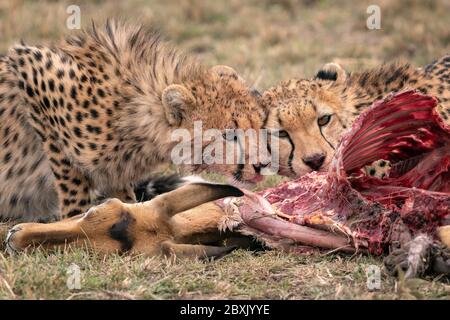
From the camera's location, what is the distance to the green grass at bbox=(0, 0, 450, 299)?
11.7 feet

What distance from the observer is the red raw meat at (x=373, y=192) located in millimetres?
3918

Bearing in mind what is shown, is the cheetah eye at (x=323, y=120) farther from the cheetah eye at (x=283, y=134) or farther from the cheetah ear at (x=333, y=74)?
the cheetah ear at (x=333, y=74)

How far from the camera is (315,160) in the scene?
472 cm

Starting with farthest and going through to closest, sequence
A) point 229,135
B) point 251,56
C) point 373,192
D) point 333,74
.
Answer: point 251,56
point 333,74
point 229,135
point 373,192

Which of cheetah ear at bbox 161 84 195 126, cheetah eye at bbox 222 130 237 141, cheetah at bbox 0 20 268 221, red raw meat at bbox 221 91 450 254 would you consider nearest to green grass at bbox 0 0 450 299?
red raw meat at bbox 221 91 450 254

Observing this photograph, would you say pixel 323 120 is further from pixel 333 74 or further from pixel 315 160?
pixel 333 74

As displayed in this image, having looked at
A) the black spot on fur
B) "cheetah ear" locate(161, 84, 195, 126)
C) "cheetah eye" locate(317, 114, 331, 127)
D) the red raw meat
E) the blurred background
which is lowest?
the red raw meat

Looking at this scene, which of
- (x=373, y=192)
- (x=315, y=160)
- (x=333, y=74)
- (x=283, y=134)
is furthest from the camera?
(x=333, y=74)

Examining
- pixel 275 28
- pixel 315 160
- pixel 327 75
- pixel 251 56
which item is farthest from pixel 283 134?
pixel 275 28

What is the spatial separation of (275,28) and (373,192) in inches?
219

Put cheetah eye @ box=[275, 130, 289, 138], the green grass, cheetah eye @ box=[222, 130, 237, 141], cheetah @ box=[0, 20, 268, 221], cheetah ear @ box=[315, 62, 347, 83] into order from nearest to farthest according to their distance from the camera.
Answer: the green grass → cheetah eye @ box=[222, 130, 237, 141] → cheetah @ box=[0, 20, 268, 221] → cheetah eye @ box=[275, 130, 289, 138] → cheetah ear @ box=[315, 62, 347, 83]

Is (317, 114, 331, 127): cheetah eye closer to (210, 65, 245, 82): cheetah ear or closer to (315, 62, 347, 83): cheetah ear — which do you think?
(315, 62, 347, 83): cheetah ear

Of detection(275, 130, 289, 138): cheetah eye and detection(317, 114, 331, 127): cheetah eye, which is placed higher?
detection(317, 114, 331, 127): cheetah eye

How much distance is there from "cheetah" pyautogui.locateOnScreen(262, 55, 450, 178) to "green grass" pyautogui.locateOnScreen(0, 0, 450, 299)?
629 millimetres
